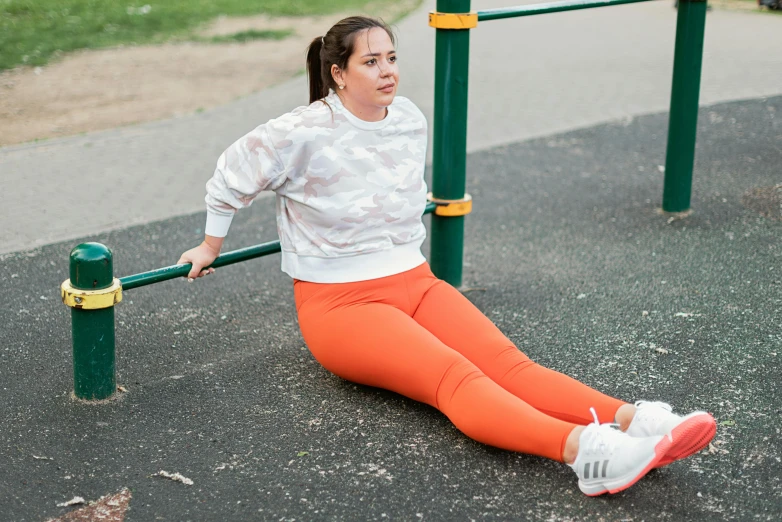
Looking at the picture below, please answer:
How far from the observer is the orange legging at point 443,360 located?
242 cm

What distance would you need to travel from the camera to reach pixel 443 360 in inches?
101

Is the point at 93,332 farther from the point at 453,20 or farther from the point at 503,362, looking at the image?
the point at 453,20

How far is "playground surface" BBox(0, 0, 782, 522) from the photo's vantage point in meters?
2.41

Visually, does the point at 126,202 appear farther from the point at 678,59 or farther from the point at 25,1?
the point at 25,1

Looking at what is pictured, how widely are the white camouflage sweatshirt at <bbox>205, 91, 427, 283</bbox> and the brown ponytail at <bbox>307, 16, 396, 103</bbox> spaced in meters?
0.06

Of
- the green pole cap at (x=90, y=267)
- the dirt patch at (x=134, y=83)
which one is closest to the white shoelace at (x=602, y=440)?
the green pole cap at (x=90, y=267)

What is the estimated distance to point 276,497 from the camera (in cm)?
239

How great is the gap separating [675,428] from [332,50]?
4.67ft

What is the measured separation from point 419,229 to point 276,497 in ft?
3.22

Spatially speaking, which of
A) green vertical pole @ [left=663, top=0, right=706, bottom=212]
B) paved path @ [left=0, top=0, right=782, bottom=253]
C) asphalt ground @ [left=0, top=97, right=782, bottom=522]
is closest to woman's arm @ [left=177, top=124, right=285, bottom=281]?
asphalt ground @ [left=0, top=97, right=782, bottom=522]

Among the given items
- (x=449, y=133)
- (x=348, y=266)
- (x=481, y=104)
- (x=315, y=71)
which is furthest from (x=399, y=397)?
(x=481, y=104)

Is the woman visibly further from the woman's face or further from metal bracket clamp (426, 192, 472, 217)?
metal bracket clamp (426, 192, 472, 217)

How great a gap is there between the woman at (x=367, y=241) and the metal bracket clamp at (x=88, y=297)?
270 millimetres

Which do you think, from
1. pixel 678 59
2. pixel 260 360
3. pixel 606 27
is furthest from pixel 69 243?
pixel 606 27
